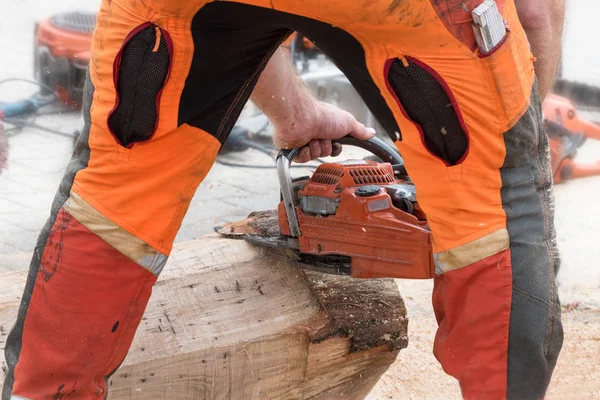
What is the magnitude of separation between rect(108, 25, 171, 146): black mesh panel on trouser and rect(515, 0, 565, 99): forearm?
2.28ft

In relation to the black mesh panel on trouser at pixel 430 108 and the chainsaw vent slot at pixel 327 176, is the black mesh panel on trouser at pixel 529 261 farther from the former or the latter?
the chainsaw vent slot at pixel 327 176

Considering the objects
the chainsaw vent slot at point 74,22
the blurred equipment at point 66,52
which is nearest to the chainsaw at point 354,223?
the blurred equipment at point 66,52

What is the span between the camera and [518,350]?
4.35 ft

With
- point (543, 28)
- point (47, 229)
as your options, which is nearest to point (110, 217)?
point (47, 229)

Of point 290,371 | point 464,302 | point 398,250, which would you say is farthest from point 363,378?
point 464,302

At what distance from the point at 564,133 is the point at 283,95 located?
121 inches

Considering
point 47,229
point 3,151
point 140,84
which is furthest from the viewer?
point 3,151

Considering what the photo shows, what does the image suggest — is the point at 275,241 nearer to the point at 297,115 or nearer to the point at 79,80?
the point at 297,115

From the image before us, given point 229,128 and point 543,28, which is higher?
point 543,28

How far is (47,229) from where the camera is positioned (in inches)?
62.5

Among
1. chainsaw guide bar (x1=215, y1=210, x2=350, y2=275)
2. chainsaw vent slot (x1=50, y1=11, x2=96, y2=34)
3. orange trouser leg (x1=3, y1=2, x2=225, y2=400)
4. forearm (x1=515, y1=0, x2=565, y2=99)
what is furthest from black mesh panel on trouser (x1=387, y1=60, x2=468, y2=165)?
chainsaw vent slot (x1=50, y1=11, x2=96, y2=34)

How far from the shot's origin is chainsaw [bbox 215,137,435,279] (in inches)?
72.1

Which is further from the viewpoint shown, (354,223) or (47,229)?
(354,223)

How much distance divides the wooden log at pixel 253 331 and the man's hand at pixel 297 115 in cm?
35
